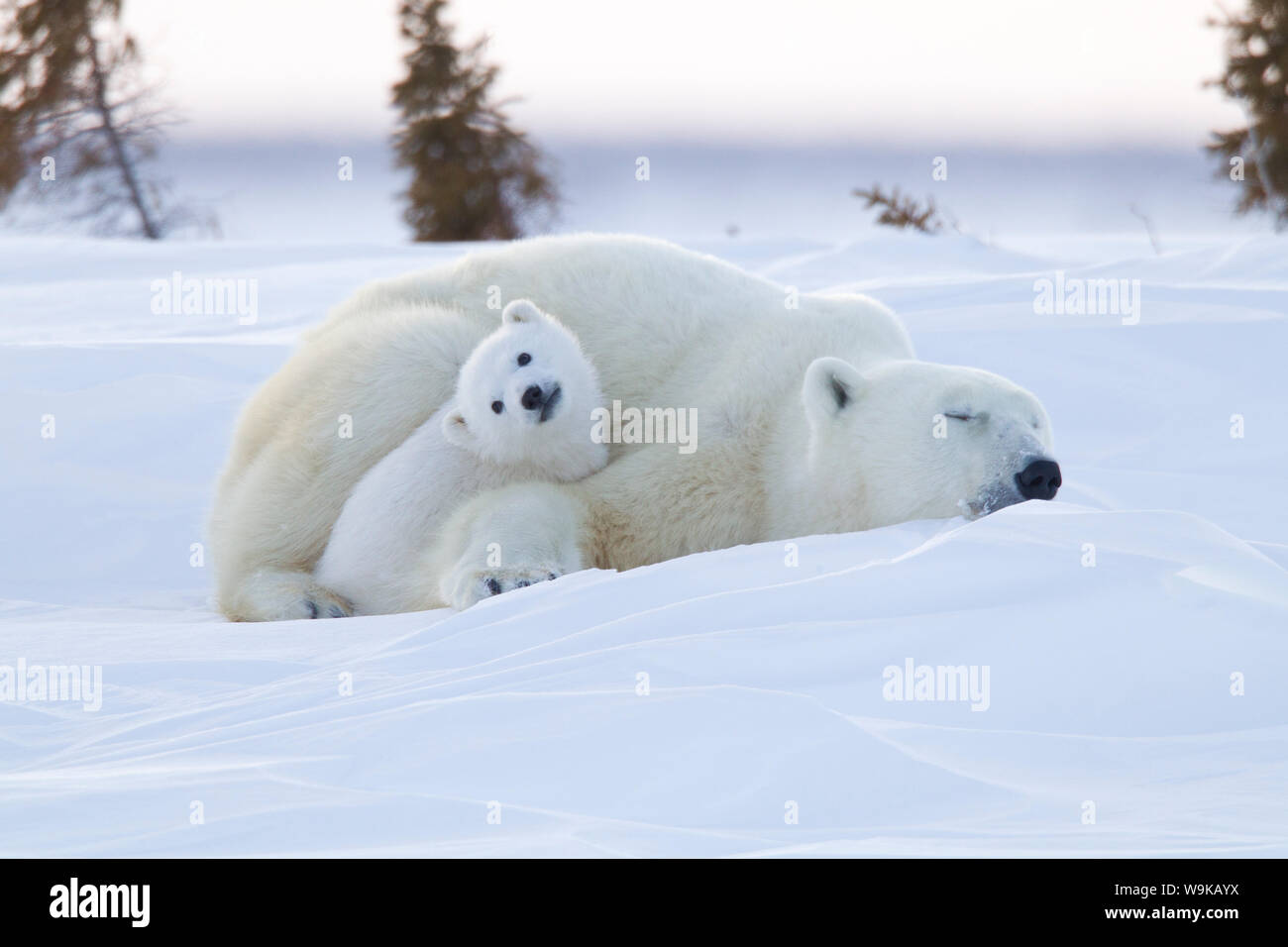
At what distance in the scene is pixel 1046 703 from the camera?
7.72ft

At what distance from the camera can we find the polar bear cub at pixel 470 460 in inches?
151

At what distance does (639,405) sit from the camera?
13.6 ft

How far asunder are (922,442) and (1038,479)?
29 centimetres

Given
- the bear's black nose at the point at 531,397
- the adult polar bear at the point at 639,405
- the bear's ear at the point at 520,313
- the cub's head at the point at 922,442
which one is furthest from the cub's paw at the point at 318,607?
the cub's head at the point at 922,442

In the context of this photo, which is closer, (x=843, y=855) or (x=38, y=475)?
(x=843, y=855)

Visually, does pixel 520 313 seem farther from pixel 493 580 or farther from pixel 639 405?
pixel 493 580

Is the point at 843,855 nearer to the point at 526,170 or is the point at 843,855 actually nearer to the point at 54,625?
the point at 54,625

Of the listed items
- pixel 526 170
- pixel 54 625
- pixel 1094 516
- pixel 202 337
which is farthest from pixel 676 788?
pixel 526 170

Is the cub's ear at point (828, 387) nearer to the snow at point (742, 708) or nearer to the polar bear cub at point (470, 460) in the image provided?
the snow at point (742, 708)

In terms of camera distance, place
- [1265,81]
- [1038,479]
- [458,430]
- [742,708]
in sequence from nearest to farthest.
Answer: [742,708]
[1038,479]
[458,430]
[1265,81]

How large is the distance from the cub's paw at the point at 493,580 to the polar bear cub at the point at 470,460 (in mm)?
368

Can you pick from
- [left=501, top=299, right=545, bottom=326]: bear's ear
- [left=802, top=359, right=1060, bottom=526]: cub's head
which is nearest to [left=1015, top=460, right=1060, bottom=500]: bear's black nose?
[left=802, top=359, right=1060, bottom=526]: cub's head

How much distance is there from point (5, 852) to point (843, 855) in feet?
3.58

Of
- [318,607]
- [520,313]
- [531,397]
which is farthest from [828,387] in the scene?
[318,607]
